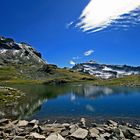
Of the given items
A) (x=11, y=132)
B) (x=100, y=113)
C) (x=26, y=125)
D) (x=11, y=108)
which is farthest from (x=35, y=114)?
(x=11, y=132)

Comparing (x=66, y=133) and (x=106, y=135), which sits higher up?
(x=66, y=133)

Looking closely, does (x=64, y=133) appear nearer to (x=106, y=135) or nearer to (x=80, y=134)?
(x=80, y=134)


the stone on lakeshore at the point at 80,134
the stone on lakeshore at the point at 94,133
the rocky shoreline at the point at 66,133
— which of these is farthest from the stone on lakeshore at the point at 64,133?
the stone on lakeshore at the point at 94,133

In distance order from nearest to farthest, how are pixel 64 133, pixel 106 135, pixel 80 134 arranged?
pixel 80 134
pixel 106 135
pixel 64 133

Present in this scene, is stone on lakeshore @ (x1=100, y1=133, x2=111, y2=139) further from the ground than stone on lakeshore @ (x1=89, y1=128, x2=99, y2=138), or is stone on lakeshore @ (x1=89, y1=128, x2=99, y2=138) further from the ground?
stone on lakeshore @ (x1=89, y1=128, x2=99, y2=138)

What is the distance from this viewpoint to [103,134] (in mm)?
40156

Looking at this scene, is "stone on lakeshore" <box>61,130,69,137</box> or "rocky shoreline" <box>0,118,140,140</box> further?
"stone on lakeshore" <box>61,130,69,137</box>

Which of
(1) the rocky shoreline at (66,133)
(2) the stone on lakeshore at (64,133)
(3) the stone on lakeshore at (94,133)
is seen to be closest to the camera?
(1) the rocky shoreline at (66,133)

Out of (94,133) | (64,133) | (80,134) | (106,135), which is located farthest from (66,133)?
(106,135)

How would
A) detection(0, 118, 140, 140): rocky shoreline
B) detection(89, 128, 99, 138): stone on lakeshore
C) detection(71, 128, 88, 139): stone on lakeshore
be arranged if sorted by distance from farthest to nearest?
detection(89, 128, 99, 138): stone on lakeshore < detection(71, 128, 88, 139): stone on lakeshore < detection(0, 118, 140, 140): rocky shoreline

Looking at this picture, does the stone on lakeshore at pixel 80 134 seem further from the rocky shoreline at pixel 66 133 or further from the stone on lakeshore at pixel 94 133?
the stone on lakeshore at pixel 94 133

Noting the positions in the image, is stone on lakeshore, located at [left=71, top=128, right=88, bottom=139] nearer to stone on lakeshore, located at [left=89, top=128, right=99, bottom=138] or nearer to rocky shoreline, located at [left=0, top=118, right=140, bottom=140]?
rocky shoreline, located at [left=0, top=118, right=140, bottom=140]

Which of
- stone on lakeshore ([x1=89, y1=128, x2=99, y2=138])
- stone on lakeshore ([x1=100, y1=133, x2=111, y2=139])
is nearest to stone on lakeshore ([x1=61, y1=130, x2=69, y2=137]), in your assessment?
stone on lakeshore ([x1=89, y1=128, x2=99, y2=138])

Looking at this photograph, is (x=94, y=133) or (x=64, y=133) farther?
(x=64, y=133)
